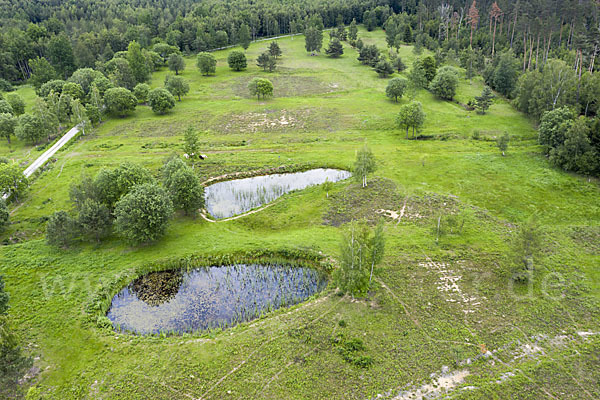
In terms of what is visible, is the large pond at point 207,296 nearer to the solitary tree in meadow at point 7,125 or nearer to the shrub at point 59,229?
the shrub at point 59,229

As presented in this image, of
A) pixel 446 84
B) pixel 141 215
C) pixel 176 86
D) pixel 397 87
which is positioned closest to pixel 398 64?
pixel 446 84

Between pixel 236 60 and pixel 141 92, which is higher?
pixel 236 60

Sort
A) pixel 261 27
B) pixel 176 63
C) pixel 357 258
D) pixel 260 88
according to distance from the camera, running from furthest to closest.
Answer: pixel 261 27 < pixel 176 63 < pixel 260 88 < pixel 357 258

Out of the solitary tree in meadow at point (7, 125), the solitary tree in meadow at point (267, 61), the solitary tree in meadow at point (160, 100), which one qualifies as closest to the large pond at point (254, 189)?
the solitary tree in meadow at point (160, 100)

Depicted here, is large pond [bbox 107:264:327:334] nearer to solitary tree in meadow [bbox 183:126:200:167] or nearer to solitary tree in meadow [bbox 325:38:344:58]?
solitary tree in meadow [bbox 183:126:200:167]

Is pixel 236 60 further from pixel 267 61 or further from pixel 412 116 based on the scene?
pixel 412 116
